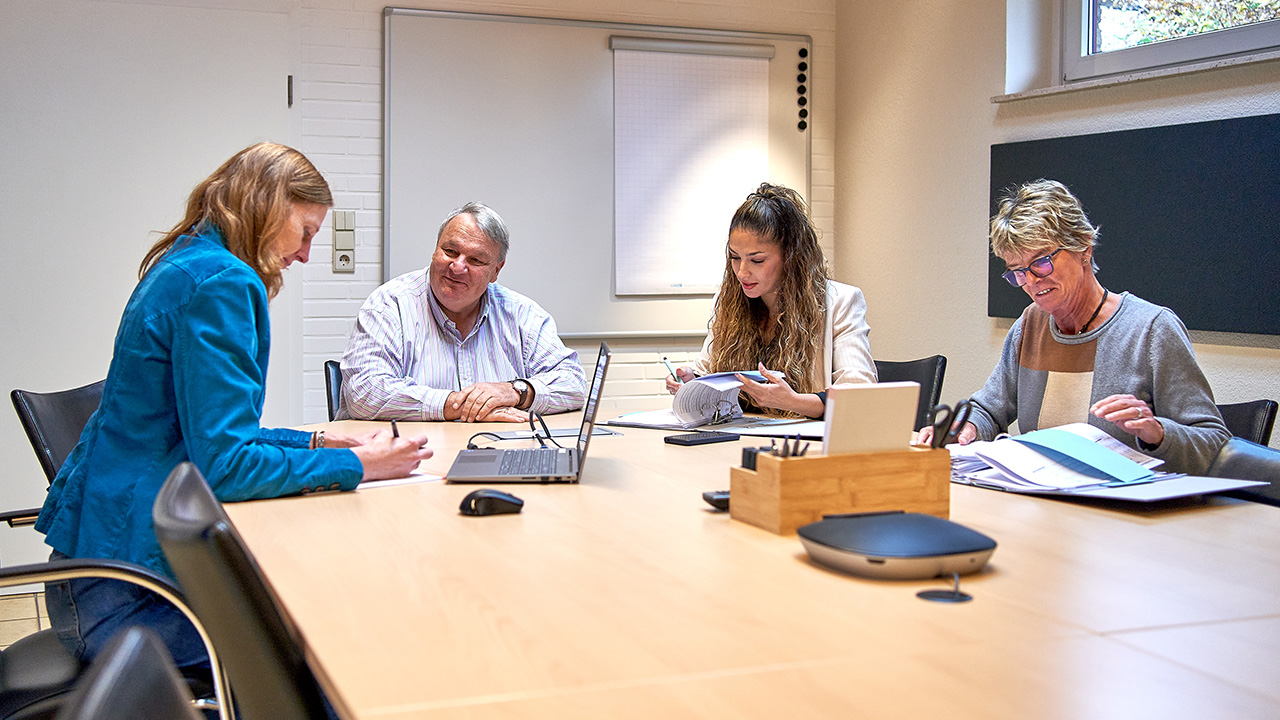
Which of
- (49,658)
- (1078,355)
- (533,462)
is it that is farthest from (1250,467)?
(49,658)

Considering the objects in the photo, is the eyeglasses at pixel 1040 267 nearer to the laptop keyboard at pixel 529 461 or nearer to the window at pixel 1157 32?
the laptop keyboard at pixel 529 461

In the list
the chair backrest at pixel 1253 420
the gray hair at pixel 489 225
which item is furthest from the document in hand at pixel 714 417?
the chair backrest at pixel 1253 420

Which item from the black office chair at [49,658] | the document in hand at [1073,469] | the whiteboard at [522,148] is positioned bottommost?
the black office chair at [49,658]

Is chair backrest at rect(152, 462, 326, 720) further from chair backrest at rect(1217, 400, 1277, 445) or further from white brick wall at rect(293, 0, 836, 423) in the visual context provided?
white brick wall at rect(293, 0, 836, 423)

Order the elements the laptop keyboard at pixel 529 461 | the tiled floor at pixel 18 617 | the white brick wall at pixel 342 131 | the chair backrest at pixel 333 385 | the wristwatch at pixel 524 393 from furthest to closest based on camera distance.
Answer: the white brick wall at pixel 342 131
the tiled floor at pixel 18 617
the chair backrest at pixel 333 385
the wristwatch at pixel 524 393
the laptop keyboard at pixel 529 461

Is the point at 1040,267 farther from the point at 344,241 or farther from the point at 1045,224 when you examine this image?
the point at 344,241

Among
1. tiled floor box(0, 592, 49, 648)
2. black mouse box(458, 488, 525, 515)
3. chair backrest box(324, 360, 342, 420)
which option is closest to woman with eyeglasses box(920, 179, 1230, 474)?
black mouse box(458, 488, 525, 515)

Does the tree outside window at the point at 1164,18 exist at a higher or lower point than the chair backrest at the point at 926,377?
higher

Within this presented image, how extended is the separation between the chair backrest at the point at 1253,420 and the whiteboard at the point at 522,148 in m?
2.74

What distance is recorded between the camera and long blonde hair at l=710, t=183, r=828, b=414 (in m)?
3.00

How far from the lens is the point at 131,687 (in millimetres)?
565

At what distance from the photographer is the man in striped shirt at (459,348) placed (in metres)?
2.87

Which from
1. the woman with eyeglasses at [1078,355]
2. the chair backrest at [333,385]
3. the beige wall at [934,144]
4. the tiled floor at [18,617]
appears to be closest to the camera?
the woman with eyeglasses at [1078,355]

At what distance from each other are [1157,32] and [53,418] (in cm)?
350
